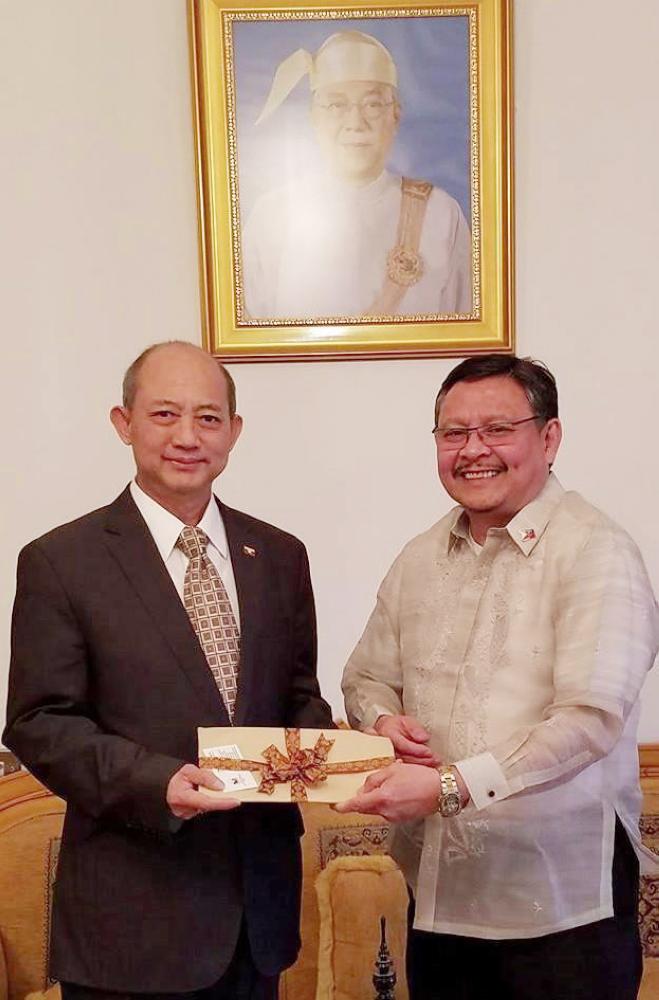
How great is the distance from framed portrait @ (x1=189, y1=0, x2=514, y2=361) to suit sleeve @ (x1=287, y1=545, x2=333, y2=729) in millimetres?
1154

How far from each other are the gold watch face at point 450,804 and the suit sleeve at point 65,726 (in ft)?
1.46

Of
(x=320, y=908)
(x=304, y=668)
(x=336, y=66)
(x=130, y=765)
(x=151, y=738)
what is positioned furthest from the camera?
(x=336, y=66)

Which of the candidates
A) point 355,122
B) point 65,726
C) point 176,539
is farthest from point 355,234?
point 65,726

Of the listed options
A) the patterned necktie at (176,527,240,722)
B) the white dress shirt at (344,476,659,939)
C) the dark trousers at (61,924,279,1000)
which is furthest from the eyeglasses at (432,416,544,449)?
the dark trousers at (61,924,279,1000)

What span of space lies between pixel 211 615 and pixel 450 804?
52cm

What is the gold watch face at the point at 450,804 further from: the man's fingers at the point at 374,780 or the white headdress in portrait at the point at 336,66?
the white headdress in portrait at the point at 336,66

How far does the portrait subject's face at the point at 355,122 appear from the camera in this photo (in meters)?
3.10

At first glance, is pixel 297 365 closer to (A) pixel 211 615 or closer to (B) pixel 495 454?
(B) pixel 495 454

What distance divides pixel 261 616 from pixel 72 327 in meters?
1.47

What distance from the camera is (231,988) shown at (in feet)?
6.12

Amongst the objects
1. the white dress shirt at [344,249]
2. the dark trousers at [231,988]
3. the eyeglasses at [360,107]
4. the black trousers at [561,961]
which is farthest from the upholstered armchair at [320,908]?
the eyeglasses at [360,107]

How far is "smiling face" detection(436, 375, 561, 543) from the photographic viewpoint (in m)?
2.00

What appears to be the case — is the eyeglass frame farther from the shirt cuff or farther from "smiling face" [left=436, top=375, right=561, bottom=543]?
the shirt cuff

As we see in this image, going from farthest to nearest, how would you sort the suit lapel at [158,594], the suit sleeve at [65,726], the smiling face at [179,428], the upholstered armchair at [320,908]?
the upholstered armchair at [320,908], the smiling face at [179,428], the suit lapel at [158,594], the suit sleeve at [65,726]
